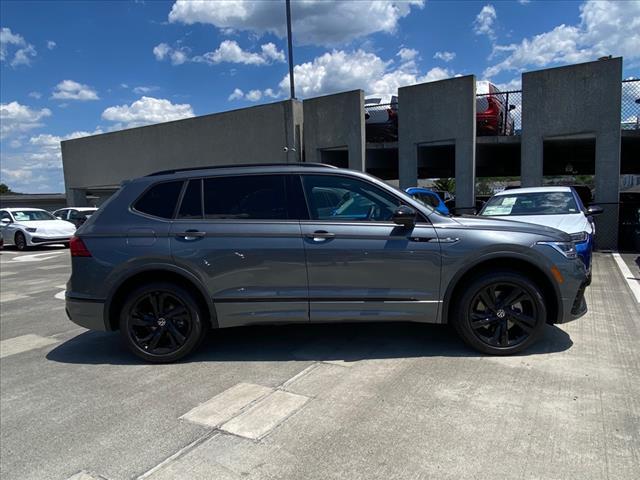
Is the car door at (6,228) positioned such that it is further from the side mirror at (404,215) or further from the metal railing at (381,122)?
the side mirror at (404,215)

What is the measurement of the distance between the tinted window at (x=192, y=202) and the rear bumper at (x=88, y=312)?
1.18 metres

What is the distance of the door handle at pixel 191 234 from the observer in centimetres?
439

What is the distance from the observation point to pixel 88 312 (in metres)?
4.52

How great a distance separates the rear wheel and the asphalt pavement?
1430 centimetres

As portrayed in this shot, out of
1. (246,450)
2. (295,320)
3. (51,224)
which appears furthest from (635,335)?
(51,224)

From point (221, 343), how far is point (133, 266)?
1.33 meters

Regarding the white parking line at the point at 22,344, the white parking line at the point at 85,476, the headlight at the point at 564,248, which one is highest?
the headlight at the point at 564,248

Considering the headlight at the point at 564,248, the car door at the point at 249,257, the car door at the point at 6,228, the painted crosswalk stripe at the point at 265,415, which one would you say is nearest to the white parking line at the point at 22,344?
the car door at the point at 249,257

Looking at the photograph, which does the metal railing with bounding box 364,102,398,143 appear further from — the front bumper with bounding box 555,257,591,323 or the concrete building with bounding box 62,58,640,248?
the front bumper with bounding box 555,257,591,323

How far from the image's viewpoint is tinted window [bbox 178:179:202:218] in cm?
452

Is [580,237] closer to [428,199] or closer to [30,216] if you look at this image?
[428,199]

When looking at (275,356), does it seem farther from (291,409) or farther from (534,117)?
(534,117)

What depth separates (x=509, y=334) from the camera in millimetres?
4453

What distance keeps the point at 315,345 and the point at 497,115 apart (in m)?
12.5
